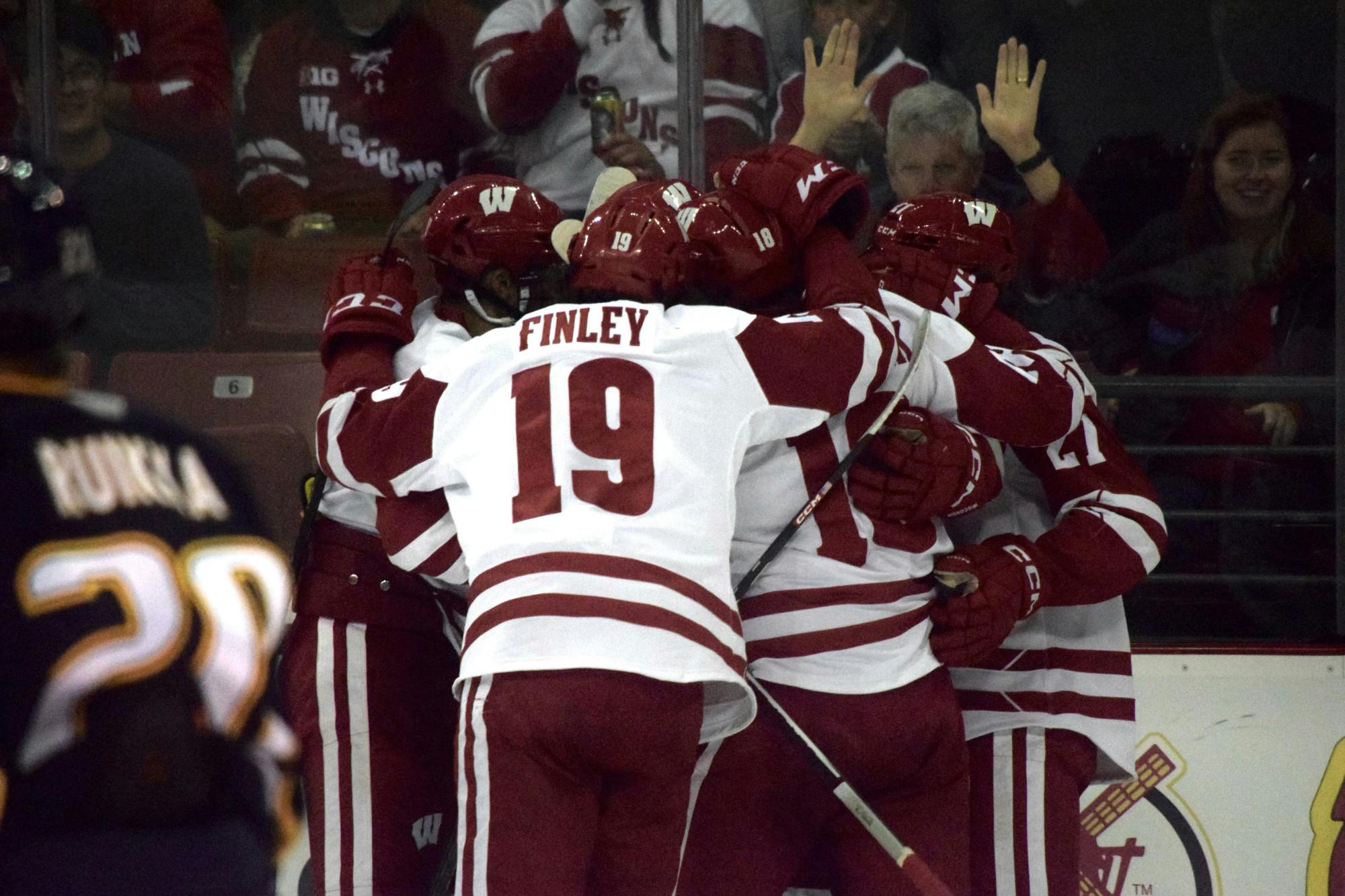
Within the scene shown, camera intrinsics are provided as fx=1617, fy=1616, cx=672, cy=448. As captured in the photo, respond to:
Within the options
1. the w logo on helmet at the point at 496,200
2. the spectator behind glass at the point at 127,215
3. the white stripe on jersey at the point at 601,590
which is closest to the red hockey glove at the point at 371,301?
the w logo on helmet at the point at 496,200

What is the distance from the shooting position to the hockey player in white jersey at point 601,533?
5.55 ft

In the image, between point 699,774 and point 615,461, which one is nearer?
point 615,461

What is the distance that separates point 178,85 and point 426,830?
1806 millimetres

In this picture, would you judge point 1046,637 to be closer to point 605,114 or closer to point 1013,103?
Answer: point 1013,103

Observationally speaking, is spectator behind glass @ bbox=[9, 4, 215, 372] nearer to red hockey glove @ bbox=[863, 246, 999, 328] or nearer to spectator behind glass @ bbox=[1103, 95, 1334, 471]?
red hockey glove @ bbox=[863, 246, 999, 328]

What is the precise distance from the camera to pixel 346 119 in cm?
328

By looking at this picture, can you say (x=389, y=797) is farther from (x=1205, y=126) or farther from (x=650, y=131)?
(x=1205, y=126)

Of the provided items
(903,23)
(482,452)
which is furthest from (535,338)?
(903,23)

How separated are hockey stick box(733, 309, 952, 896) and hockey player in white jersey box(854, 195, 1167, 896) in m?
0.30

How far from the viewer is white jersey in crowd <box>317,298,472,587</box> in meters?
1.99

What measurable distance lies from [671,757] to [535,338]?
0.49 meters

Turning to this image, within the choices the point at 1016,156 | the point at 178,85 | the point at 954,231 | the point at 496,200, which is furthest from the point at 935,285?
the point at 178,85

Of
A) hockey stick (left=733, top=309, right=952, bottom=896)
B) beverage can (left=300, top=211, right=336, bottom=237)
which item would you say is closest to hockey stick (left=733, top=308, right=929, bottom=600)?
hockey stick (left=733, top=309, right=952, bottom=896)

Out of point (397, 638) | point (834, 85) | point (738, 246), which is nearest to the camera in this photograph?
point (738, 246)
